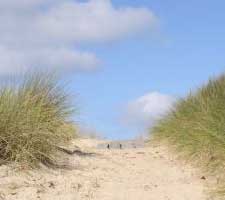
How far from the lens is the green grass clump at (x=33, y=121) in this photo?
6977 millimetres

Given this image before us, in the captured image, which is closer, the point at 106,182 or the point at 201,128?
the point at 106,182

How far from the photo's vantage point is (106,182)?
696 centimetres

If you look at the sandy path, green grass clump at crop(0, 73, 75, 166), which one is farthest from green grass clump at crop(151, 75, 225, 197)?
green grass clump at crop(0, 73, 75, 166)

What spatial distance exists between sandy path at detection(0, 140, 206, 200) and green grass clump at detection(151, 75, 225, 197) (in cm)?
26

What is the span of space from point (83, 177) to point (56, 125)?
4.09ft

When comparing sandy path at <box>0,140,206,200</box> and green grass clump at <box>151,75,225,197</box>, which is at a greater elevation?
green grass clump at <box>151,75,225,197</box>

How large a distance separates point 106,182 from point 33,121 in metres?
1.13

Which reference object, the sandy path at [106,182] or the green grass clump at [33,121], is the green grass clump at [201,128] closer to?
the sandy path at [106,182]

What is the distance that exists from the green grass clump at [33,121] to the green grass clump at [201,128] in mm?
1637

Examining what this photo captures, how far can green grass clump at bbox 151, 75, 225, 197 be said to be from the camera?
7539mm

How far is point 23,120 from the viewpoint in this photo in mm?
7191

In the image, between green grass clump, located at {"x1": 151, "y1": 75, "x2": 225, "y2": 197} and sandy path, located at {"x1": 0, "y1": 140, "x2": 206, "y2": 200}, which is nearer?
sandy path, located at {"x1": 0, "y1": 140, "x2": 206, "y2": 200}

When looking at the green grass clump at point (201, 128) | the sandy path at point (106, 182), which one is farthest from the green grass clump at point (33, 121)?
the green grass clump at point (201, 128)

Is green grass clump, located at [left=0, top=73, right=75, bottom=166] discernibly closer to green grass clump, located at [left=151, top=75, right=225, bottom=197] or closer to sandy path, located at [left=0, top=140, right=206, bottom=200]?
sandy path, located at [left=0, top=140, right=206, bottom=200]
